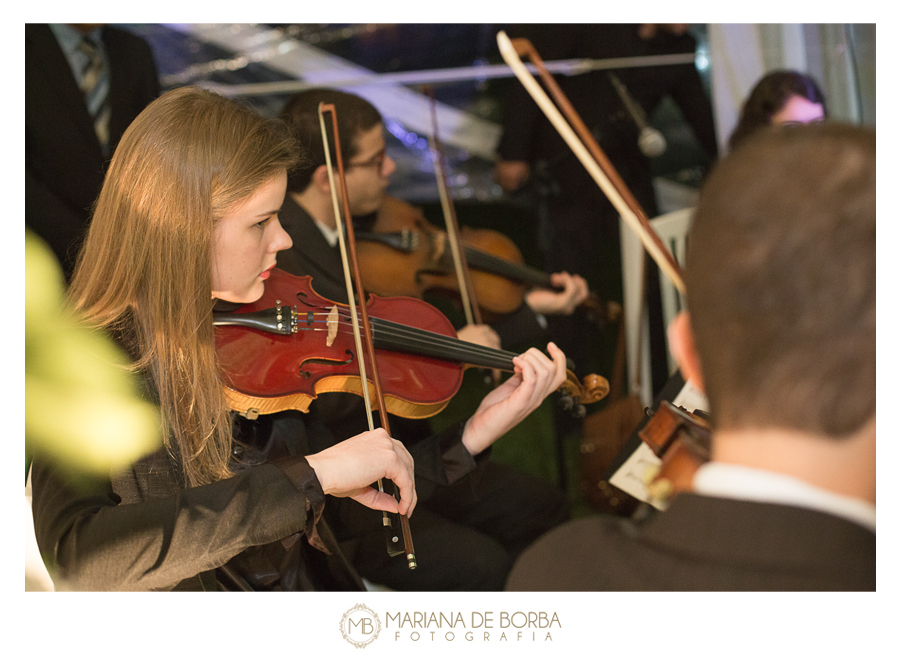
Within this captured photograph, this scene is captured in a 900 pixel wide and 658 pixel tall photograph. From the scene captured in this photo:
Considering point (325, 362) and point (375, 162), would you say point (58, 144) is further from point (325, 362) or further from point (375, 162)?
point (325, 362)

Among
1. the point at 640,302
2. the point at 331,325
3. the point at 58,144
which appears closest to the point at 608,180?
the point at 331,325

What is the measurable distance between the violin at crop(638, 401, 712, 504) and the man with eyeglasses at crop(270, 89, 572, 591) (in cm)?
48

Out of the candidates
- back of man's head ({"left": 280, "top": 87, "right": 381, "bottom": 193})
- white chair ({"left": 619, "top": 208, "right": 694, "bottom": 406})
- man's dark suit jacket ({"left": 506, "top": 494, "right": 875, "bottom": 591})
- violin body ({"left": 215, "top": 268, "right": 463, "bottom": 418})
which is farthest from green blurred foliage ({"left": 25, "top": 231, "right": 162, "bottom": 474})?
white chair ({"left": 619, "top": 208, "right": 694, "bottom": 406})

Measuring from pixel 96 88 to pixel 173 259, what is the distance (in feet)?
3.55

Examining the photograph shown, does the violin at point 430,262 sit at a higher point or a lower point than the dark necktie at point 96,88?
lower

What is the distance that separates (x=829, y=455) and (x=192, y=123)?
3.23 ft

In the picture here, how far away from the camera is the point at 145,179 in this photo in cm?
115

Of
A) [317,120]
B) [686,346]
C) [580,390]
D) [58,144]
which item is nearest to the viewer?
[686,346]

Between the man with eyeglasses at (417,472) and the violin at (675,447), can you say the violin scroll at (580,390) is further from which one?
the violin at (675,447)

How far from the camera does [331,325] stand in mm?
1259

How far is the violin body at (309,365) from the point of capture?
119 centimetres

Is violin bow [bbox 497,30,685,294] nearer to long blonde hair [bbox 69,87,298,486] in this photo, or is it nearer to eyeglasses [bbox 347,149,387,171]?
long blonde hair [bbox 69,87,298,486]

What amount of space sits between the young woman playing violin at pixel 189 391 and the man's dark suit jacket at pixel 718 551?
42 centimetres
